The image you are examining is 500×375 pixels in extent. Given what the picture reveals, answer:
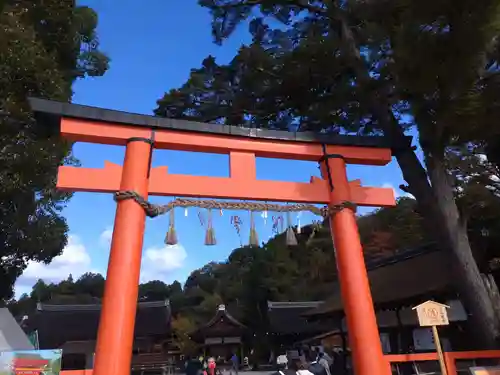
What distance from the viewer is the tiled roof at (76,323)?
16391mm

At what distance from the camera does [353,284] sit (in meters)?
5.34

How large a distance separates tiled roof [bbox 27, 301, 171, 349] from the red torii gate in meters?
12.9

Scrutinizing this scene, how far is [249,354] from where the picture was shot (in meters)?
23.0

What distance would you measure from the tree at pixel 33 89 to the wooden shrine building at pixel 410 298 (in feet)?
23.5

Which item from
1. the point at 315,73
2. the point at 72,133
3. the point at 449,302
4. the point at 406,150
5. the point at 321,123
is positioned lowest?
the point at 449,302

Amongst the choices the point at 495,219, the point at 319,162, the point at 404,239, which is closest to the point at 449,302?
the point at 495,219

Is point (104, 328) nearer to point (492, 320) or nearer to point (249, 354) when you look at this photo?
point (492, 320)

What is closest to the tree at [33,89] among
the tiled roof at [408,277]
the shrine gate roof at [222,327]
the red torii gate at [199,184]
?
the red torii gate at [199,184]

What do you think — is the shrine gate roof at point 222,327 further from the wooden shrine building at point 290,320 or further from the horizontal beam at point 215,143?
the horizontal beam at point 215,143

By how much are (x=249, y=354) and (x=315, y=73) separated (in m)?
18.8

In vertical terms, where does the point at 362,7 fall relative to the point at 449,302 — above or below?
above

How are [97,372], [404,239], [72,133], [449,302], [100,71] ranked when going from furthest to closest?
[404,239]
[100,71]
[449,302]
[72,133]
[97,372]

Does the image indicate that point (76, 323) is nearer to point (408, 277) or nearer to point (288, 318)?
point (288, 318)

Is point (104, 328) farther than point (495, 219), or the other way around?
point (495, 219)
